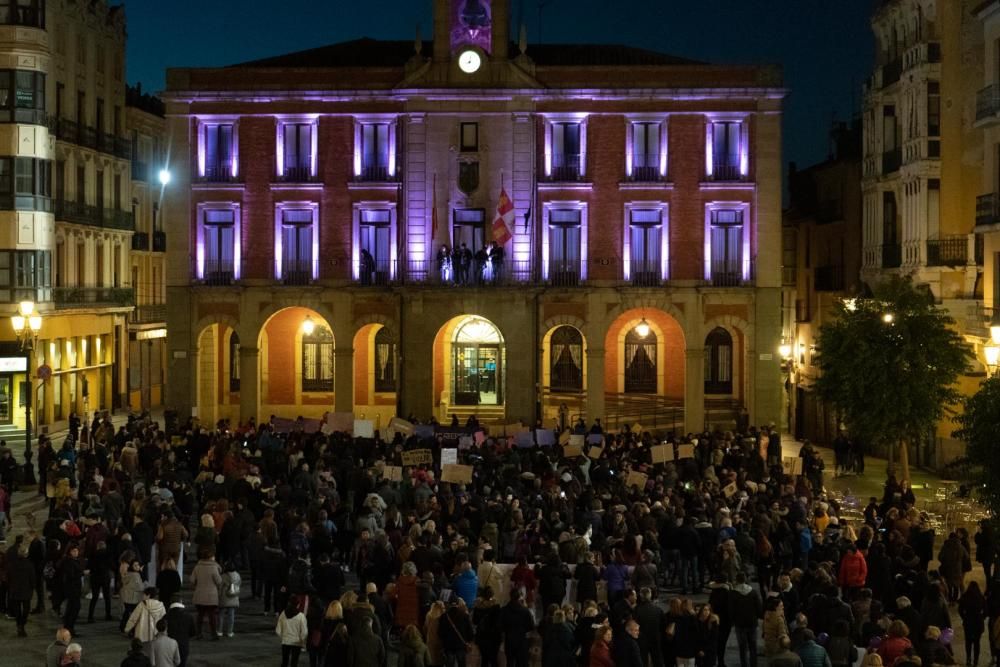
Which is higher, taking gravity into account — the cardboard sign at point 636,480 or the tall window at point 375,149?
the tall window at point 375,149

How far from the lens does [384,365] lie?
55000 millimetres

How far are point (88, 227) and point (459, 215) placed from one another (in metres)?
14.7

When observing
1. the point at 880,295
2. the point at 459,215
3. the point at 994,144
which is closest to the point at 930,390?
the point at 880,295

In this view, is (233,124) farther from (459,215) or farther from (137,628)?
(137,628)

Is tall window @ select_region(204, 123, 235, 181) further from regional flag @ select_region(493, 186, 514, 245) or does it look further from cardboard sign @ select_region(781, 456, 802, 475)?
cardboard sign @ select_region(781, 456, 802, 475)

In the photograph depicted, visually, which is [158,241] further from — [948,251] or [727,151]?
[948,251]

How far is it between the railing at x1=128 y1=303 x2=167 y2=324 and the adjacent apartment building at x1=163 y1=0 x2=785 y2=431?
1184 centimetres

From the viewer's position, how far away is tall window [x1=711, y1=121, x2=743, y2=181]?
166ft

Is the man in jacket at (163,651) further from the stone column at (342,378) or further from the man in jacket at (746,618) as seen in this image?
the stone column at (342,378)

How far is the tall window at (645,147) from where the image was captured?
50.8 metres

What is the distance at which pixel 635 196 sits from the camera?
5075 cm

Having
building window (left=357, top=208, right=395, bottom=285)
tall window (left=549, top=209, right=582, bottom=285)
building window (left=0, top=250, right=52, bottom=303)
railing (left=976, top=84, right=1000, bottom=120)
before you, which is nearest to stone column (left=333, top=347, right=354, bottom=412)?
building window (left=357, top=208, right=395, bottom=285)

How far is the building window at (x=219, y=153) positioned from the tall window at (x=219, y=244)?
1229mm

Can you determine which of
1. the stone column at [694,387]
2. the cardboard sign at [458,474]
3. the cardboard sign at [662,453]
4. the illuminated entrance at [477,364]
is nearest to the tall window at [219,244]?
the illuminated entrance at [477,364]
